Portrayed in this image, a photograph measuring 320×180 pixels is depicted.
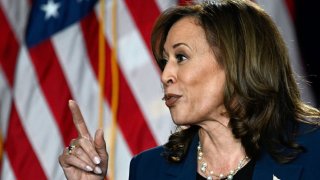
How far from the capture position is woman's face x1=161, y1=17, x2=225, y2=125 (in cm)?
169

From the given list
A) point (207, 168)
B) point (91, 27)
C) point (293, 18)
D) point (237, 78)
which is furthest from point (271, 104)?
point (91, 27)

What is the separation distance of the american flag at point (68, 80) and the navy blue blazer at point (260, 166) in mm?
1022

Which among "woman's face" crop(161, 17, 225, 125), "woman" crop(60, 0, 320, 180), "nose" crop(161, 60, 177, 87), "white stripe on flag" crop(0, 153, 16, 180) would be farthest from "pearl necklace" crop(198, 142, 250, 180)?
"white stripe on flag" crop(0, 153, 16, 180)

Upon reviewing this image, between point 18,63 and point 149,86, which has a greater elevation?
point 18,63

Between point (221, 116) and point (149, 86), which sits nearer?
point (221, 116)

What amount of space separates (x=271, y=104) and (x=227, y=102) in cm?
11

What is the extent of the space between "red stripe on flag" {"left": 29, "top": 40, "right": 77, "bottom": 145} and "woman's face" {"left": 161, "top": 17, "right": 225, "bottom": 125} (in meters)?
1.30

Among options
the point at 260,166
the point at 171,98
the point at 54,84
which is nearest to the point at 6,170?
the point at 54,84

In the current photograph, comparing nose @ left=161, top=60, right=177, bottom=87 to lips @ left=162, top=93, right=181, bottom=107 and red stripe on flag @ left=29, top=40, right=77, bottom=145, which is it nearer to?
lips @ left=162, top=93, right=181, bottom=107

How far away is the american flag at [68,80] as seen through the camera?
9.54ft

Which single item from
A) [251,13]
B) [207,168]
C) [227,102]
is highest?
[251,13]

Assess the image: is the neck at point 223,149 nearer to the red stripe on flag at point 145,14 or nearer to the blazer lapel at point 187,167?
the blazer lapel at point 187,167

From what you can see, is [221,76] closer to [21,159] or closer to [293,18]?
[293,18]

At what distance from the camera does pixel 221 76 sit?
1712 millimetres
